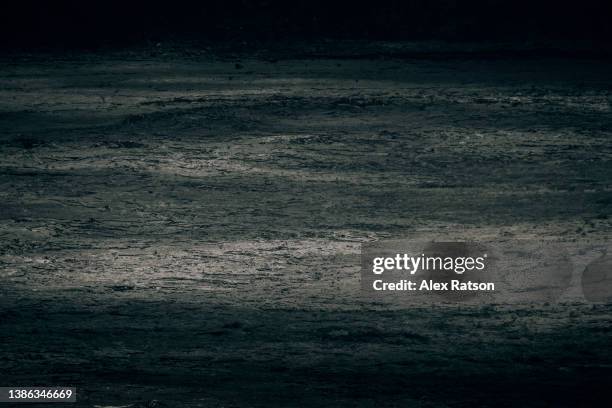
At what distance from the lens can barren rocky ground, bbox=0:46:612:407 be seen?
14.0ft

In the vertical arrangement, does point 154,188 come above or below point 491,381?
above

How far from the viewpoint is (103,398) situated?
400 centimetres

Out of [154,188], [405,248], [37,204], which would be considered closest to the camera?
[405,248]

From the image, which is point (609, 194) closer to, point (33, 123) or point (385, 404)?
point (385, 404)

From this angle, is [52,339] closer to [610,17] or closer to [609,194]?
[609,194]

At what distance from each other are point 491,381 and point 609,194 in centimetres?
391

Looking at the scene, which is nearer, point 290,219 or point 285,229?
point 285,229

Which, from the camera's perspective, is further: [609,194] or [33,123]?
[33,123]

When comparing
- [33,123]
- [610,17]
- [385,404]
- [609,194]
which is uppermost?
[610,17]

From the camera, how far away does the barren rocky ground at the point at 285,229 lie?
169 inches

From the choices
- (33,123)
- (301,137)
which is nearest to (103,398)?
(301,137)

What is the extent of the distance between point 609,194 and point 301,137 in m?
3.51

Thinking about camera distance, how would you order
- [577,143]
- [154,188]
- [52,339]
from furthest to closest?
[577,143]
[154,188]
[52,339]

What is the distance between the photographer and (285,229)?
6.76 meters
